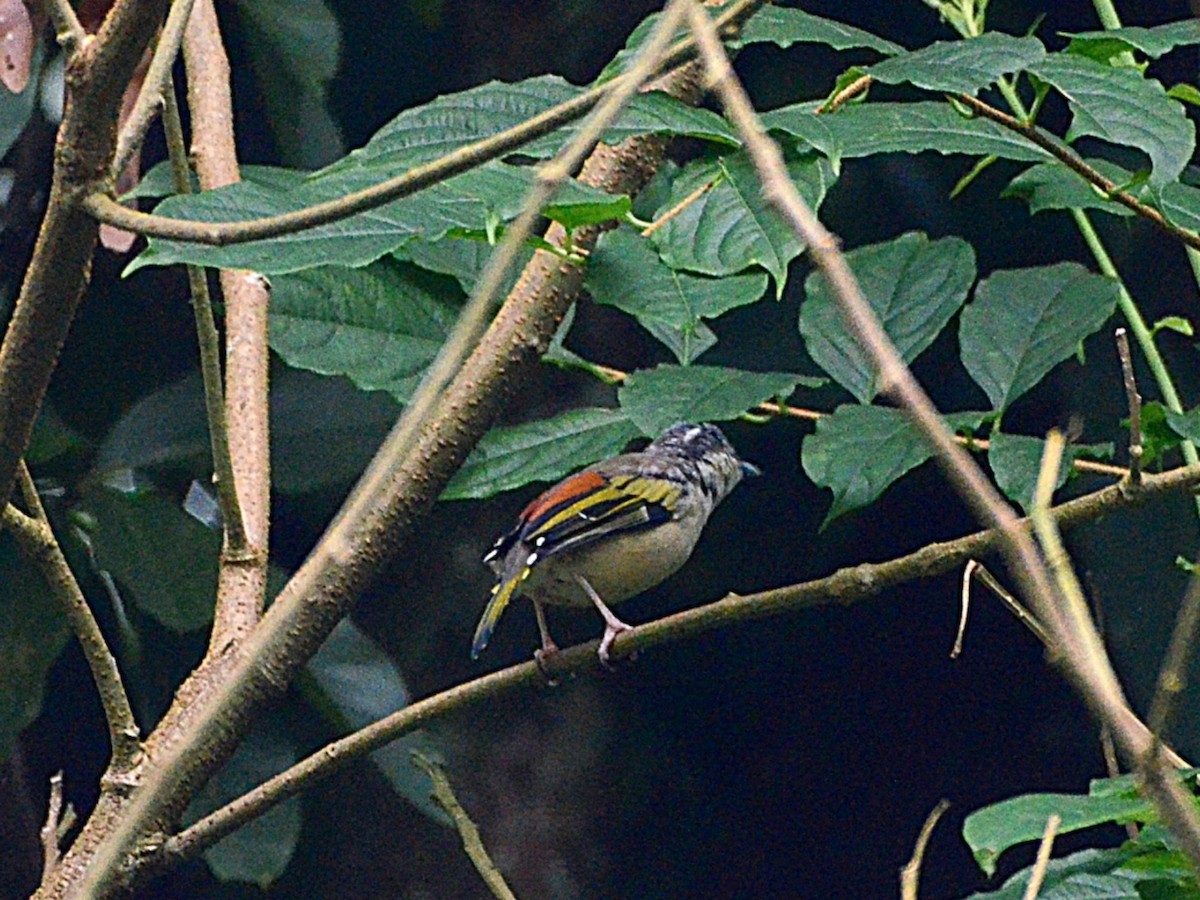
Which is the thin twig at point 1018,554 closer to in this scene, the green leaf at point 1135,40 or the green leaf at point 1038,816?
the green leaf at point 1038,816

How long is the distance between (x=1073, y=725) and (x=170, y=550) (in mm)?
1545

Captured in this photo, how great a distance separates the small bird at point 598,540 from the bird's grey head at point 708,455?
43mm

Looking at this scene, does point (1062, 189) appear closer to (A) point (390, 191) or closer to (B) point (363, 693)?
(A) point (390, 191)

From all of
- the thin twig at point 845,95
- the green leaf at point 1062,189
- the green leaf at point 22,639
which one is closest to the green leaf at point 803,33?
the thin twig at point 845,95

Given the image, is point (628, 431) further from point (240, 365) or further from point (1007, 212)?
point (1007, 212)

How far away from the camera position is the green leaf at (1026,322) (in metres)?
1.62

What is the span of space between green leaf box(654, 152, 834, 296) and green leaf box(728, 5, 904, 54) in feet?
0.34

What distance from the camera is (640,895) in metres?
2.85

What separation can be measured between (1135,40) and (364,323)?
798mm

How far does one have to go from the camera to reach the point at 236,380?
1.82 meters

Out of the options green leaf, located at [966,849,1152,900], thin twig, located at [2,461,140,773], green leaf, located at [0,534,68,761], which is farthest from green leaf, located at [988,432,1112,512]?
green leaf, located at [0,534,68,761]

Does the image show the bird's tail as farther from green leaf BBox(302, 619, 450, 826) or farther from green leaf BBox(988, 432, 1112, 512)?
green leaf BBox(988, 432, 1112, 512)

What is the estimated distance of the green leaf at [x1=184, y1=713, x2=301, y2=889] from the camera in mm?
2102

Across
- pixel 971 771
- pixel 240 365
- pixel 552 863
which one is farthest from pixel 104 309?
pixel 971 771
